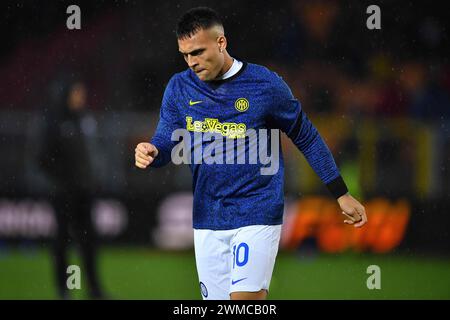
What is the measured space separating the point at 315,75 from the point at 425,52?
147 centimetres

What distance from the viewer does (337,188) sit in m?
5.21

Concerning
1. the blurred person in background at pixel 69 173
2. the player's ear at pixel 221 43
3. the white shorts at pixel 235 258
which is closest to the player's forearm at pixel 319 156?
the white shorts at pixel 235 258

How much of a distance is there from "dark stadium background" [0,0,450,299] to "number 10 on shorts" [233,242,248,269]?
3315mm

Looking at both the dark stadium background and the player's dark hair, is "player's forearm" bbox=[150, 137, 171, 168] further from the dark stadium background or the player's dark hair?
the dark stadium background

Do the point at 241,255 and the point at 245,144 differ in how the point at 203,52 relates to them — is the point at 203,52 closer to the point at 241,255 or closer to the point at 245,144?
the point at 245,144

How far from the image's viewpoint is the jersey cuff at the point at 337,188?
5203 millimetres

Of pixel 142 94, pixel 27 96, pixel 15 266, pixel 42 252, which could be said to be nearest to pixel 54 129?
pixel 15 266

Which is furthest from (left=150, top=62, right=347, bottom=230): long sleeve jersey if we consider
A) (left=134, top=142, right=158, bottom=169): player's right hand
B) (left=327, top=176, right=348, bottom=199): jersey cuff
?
(left=134, top=142, right=158, bottom=169): player's right hand

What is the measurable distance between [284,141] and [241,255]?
631cm

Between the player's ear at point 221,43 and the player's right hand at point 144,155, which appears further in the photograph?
the player's ear at point 221,43

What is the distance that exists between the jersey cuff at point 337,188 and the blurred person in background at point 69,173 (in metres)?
3.56

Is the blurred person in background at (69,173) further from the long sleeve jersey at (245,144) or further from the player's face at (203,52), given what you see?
the player's face at (203,52)

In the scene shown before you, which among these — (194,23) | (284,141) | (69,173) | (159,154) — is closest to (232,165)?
(159,154)

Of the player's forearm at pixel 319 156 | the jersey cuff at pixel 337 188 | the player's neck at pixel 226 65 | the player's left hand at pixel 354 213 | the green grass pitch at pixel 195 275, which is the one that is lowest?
the green grass pitch at pixel 195 275
